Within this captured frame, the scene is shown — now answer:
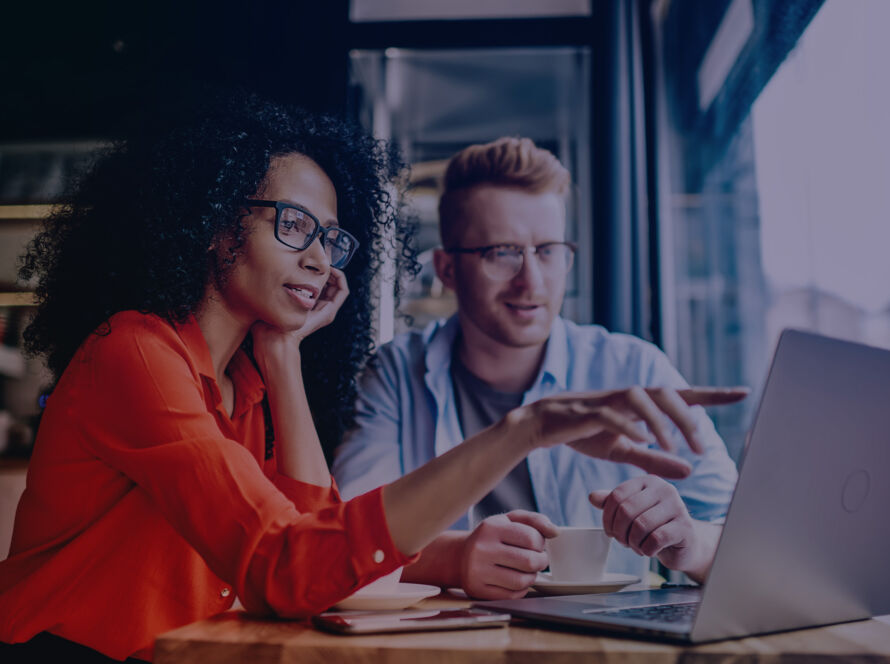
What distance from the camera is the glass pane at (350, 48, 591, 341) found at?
7.83 feet

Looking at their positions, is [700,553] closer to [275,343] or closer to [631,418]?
[631,418]

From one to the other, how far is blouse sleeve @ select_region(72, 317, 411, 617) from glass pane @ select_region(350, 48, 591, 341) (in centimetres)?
110

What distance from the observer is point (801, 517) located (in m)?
0.67

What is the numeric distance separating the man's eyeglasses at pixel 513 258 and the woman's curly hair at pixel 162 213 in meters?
0.38

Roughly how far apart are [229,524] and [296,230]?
0.58m

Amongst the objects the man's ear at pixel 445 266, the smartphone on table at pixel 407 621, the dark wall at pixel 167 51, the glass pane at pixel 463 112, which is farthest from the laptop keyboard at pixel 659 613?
the dark wall at pixel 167 51

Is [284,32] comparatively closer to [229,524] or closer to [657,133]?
[657,133]

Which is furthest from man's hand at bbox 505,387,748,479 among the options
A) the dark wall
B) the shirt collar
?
the dark wall

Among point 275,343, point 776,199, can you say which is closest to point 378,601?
point 275,343

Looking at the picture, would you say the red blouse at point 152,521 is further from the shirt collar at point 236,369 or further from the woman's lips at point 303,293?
the woman's lips at point 303,293

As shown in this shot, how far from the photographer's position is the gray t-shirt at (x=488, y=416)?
1605mm

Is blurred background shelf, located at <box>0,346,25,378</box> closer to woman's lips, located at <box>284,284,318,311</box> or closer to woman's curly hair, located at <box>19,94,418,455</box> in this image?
woman's curly hair, located at <box>19,94,418,455</box>

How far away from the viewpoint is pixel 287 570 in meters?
0.77

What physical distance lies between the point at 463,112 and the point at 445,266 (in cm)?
198
